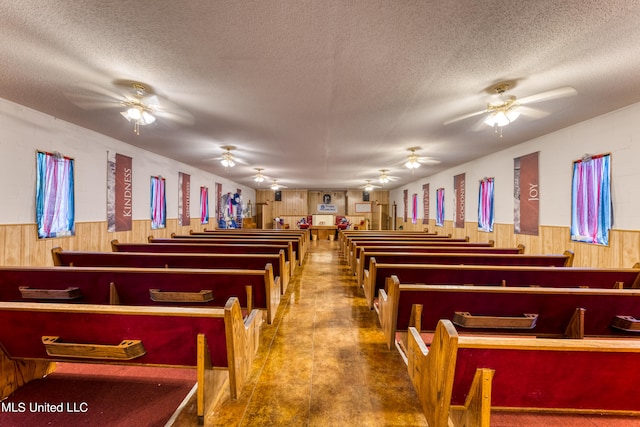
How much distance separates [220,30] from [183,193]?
657cm

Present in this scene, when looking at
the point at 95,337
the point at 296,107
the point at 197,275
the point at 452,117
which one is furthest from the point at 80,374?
the point at 452,117

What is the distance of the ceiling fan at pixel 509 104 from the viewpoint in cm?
284

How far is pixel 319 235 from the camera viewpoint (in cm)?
1329

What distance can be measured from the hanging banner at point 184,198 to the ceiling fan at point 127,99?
166 inches

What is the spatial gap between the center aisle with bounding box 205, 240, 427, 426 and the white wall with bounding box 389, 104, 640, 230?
11.4 feet

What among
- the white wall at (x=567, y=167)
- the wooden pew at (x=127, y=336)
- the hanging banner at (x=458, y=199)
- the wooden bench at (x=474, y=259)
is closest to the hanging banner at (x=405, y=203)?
the hanging banner at (x=458, y=199)

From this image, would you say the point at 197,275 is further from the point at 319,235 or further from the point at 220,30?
the point at 319,235

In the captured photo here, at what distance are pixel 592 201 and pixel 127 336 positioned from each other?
539 centimetres

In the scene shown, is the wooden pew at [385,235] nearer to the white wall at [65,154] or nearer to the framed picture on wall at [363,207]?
the white wall at [65,154]

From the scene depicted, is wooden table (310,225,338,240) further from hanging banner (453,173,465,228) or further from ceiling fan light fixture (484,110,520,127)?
ceiling fan light fixture (484,110,520,127)

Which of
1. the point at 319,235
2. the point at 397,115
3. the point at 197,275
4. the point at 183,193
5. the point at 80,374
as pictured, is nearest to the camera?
the point at 80,374

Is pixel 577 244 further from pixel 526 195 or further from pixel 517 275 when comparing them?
pixel 517 275

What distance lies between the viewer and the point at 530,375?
1.03 meters

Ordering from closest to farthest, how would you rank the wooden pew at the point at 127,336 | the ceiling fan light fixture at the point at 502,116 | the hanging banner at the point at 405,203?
the wooden pew at the point at 127,336 < the ceiling fan light fixture at the point at 502,116 < the hanging banner at the point at 405,203
